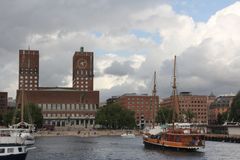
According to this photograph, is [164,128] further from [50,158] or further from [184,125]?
[50,158]

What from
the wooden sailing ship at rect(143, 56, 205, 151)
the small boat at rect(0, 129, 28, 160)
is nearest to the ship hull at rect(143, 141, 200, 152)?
the wooden sailing ship at rect(143, 56, 205, 151)

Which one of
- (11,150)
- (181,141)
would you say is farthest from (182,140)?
(11,150)

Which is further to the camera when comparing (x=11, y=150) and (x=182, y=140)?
(x=182, y=140)

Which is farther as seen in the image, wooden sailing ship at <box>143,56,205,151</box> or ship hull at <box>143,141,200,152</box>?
ship hull at <box>143,141,200,152</box>

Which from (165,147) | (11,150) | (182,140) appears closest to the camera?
(11,150)

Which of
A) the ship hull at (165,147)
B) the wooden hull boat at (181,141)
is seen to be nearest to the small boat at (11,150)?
A: the wooden hull boat at (181,141)

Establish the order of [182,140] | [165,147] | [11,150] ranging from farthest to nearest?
[165,147] < [182,140] < [11,150]

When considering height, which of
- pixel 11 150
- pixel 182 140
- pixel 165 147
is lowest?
pixel 165 147

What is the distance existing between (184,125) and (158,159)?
97.2 feet

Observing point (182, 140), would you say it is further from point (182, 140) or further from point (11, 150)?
point (11, 150)

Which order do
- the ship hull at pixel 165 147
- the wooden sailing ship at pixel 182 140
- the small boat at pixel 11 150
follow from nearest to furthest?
the small boat at pixel 11 150
the wooden sailing ship at pixel 182 140
the ship hull at pixel 165 147

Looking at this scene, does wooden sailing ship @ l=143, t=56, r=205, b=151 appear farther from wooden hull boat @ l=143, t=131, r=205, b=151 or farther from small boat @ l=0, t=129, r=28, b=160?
small boat @ l=0, t=129, r=28, b=160

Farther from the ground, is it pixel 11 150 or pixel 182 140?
pixel 182 140

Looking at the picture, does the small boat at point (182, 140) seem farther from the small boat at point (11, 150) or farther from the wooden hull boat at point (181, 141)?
the small boat at point (11, 150)
